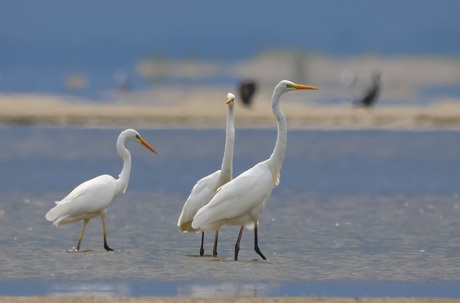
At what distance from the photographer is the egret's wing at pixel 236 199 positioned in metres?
11.1

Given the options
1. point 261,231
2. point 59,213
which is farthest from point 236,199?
point 261,231

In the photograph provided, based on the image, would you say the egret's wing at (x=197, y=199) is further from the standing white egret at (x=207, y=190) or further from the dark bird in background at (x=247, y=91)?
the dark bird in background at (x=247, y=91)

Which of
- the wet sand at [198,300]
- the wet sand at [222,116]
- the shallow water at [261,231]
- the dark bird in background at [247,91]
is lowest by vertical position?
the wet sand at [198,300]

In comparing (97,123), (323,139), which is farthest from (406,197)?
(97,123)

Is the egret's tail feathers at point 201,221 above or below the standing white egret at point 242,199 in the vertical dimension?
below

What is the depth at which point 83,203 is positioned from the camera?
38.5 ft

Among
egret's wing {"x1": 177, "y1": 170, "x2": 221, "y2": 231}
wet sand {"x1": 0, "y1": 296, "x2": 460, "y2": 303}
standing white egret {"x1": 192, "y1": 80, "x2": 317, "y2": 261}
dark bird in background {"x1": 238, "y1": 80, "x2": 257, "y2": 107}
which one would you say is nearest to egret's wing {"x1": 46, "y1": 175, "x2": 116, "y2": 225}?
egret's wing {"x1": 177, "y1": 170, "x2": 221, "y2": 231}

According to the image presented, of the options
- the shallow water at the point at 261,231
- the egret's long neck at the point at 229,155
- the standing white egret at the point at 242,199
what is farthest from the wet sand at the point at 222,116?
the standing white egret at the point at 242,199

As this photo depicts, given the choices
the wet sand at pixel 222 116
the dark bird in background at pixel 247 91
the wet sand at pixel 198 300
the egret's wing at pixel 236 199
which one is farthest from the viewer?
the dark bird in background at pixel 247 91

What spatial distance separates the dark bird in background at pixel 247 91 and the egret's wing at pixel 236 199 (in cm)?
2262

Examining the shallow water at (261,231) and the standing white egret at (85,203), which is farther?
the standing white egret at (85,203)

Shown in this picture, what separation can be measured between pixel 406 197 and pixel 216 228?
657cm

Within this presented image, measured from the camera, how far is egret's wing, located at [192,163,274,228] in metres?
11.1

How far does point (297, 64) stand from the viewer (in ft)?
206
